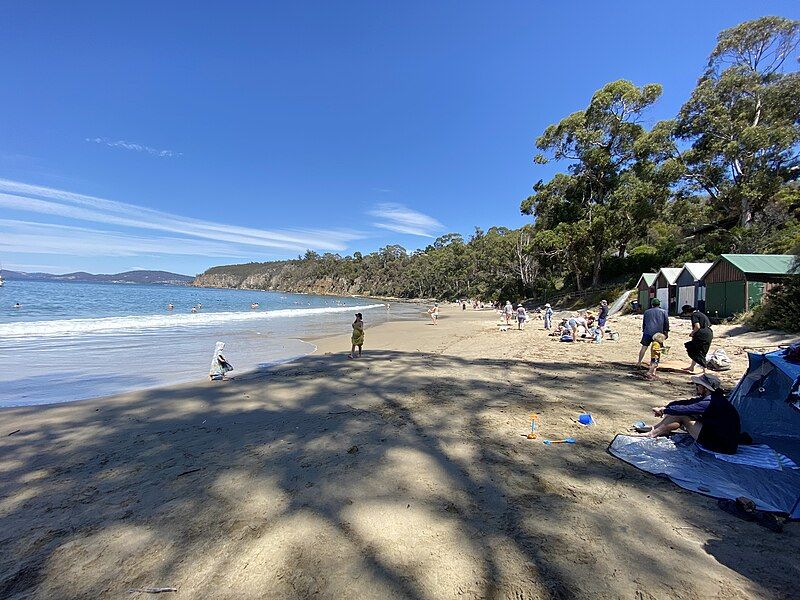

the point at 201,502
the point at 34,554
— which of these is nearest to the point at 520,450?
the point at 201,502

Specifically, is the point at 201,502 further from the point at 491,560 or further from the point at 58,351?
the point at 58,351

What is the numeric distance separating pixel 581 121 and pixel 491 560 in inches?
1556

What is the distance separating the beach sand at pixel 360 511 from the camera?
2.61 m

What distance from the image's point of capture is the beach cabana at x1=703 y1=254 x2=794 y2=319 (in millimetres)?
16828

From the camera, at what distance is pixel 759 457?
162 inches

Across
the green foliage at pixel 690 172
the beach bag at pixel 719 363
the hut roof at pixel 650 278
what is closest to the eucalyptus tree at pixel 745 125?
the green foliage at pixel 690 172

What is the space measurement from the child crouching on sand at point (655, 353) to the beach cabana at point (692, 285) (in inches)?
585

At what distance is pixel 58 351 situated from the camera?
45.0ft

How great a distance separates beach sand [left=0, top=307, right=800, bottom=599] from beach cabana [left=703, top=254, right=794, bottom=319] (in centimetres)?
1514

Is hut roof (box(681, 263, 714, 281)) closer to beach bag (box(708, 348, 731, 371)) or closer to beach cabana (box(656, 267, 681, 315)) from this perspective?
beach cabana (box(656, 267, 681, 315))

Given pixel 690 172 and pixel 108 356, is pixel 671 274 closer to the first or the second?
pixel 690 172

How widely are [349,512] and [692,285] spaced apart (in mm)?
24469

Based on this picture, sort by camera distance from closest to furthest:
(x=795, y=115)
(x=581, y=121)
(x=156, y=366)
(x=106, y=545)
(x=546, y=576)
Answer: (x=546, y=576), (x=106, y=545), (x=156, y=366), (x=795, y=115), (x=581, y=121)

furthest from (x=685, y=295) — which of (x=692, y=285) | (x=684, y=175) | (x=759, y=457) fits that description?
(x=759, y=457)
